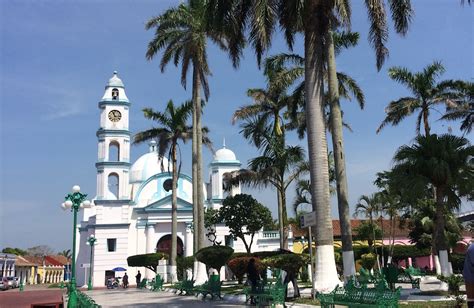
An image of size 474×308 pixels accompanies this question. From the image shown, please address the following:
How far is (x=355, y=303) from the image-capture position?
10414mm

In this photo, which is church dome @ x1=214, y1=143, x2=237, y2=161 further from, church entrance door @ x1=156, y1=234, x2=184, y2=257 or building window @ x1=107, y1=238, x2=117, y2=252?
building window @ x1=107, y1=238, x2=117, y2=252

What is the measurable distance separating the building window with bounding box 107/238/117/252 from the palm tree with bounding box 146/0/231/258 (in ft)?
84.2

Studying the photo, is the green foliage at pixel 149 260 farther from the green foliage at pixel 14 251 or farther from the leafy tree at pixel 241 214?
the green foliage at pixel 14 251

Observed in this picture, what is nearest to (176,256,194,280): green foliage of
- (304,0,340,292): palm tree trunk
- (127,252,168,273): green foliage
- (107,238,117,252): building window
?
(127,252,168,273): green foliage

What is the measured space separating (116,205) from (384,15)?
40768 millimetres

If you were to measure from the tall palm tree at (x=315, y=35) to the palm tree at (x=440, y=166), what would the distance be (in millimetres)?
4271

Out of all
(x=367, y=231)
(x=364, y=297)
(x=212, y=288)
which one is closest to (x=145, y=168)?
(x=367, y=231)

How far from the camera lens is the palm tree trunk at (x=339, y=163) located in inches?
633

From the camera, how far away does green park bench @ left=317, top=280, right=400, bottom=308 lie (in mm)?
8930

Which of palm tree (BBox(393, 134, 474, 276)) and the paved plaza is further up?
palm tree (BBox(393, 134, 474, 276))

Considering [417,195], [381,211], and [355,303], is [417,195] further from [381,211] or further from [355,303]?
[381,211]

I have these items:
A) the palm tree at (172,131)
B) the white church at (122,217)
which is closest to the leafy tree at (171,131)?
the palm tree at (172,131)

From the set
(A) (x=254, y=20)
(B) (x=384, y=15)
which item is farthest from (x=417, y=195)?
(A) (x=254, y=20)

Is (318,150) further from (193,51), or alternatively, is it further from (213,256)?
(193,51)
